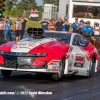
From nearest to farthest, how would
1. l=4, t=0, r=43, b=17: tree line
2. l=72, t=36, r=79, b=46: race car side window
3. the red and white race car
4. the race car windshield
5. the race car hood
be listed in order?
the red and white race car
the race car hood
the race car windshield
l=72, t=36, r=79, b=46: race car side window
l=4, t=0, r=43, b=17: tree line

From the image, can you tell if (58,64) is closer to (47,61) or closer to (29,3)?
(47,61)

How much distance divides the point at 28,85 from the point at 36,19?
35.1 meters

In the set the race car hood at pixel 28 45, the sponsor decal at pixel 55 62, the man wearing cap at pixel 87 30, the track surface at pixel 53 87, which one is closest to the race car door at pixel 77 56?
the track surface at pixel 53 87

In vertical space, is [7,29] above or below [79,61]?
below

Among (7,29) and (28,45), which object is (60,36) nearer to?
(28,45)

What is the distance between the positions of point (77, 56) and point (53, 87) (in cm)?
181

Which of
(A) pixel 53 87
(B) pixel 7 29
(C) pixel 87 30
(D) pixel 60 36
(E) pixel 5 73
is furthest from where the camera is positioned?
(B) pixel 7 29

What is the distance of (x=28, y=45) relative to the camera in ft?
27.6

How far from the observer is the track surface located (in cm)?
643

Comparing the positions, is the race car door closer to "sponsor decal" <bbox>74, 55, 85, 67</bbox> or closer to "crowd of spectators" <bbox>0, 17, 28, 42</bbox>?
"sponsor decal" <bbox>74, 55, 85, 67</bbox>

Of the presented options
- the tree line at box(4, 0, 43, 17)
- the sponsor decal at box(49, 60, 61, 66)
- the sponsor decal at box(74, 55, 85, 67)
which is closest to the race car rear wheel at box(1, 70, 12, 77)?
the sponsor decal at box(49, 60, 61, 66)

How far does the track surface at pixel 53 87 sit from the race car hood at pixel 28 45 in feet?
2.76

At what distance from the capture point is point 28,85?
7.69m

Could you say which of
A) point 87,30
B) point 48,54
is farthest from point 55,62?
point 87,30
